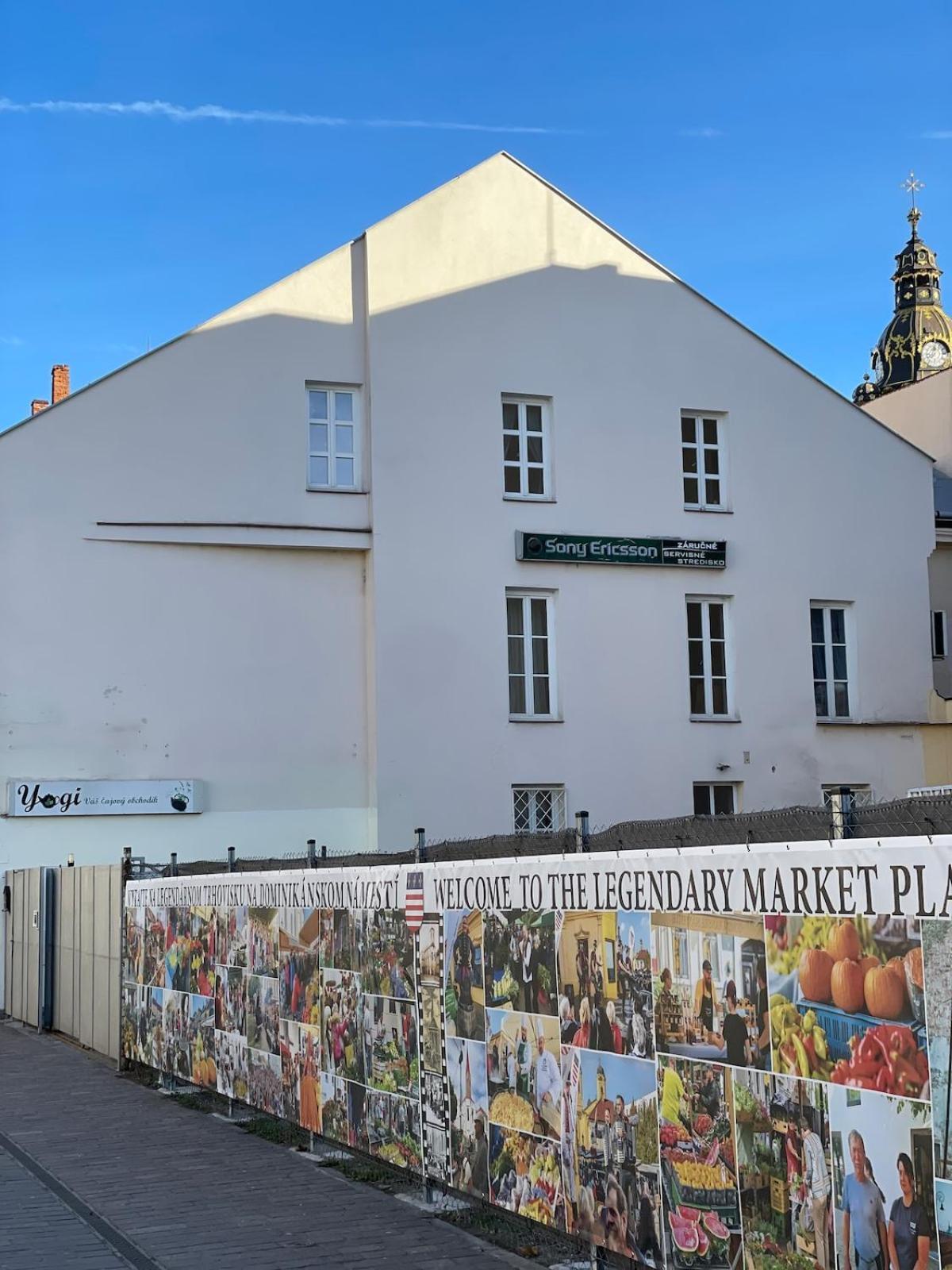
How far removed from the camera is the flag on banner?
9.91 meters

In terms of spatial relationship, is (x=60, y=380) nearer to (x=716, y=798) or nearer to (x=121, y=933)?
(x=716, y=798)

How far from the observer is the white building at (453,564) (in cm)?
2619

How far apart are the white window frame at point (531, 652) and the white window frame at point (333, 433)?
3.44 m

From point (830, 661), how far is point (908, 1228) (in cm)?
2586

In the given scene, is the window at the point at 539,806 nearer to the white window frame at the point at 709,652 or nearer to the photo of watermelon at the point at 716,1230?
the white window frame at the point at 709,652

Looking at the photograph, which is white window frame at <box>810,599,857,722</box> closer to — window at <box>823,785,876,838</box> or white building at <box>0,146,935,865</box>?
white building at <box>0,146,935,865</box>

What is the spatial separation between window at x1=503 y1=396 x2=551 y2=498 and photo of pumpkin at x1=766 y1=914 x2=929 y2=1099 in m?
22.6

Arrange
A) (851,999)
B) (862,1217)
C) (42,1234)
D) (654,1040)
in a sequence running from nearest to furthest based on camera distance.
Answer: (862,1217) → (851,999) → (654,1040) → (42,1234)

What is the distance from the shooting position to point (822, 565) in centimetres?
3064

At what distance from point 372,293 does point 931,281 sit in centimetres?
8164

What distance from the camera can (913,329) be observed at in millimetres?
98750

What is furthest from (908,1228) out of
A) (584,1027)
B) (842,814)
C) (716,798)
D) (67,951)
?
(716,798)

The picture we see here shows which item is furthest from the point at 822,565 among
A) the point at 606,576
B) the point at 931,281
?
the point at 931,281

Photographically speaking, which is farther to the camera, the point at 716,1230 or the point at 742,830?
the point at 742,830
